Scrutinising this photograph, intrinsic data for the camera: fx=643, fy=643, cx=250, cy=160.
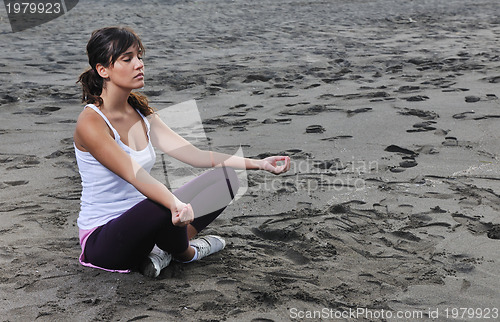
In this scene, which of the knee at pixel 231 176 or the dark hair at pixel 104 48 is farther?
the knee at pixel 231 176

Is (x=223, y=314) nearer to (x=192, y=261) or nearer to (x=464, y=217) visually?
(x=192, y=261)

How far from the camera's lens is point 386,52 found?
8609 millimetres

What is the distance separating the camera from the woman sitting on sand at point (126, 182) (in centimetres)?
269

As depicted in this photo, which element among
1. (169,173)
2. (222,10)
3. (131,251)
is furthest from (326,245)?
(222,10)

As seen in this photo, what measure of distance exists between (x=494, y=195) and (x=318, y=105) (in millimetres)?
2351
